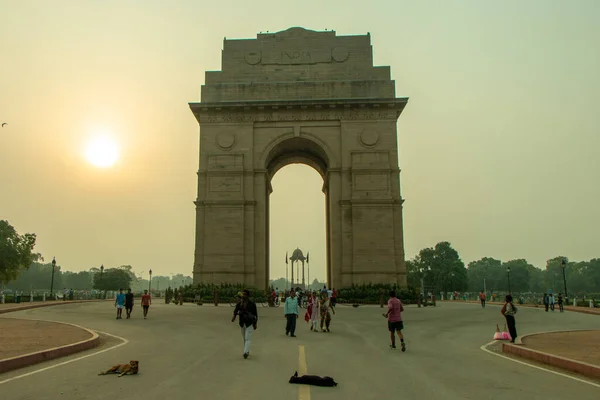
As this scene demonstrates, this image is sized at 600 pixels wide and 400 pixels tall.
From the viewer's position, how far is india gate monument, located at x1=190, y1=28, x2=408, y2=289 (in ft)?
135

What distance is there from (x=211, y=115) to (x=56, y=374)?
35.6 meters

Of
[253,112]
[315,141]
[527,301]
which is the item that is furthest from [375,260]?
[527,301]

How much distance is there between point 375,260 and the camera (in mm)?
40625

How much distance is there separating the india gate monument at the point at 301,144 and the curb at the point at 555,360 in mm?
26759

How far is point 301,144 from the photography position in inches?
1817

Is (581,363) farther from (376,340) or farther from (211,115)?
(211,115)

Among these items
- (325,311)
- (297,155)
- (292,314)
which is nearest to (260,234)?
(297,155)

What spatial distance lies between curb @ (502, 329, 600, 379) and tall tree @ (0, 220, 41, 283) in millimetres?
67685

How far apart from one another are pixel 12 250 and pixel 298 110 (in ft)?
149

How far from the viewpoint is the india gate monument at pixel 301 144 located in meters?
41.2

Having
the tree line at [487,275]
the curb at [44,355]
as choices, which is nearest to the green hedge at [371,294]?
the curb at [44,355]

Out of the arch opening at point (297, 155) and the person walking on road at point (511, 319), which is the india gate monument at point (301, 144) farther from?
the person walking on road at point (511, 319)

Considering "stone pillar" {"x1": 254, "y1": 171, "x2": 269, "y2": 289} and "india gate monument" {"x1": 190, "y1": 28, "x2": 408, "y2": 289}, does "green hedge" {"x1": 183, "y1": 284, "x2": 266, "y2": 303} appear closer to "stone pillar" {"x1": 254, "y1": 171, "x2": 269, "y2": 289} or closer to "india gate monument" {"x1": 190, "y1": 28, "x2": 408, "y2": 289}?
"india gate monument" {"x1": 190, "y1": 28, "x2": 408, "y2": 289}

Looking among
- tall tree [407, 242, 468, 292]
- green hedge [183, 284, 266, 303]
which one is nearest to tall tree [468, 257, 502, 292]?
tall tree [407, 242, 468, 292]
